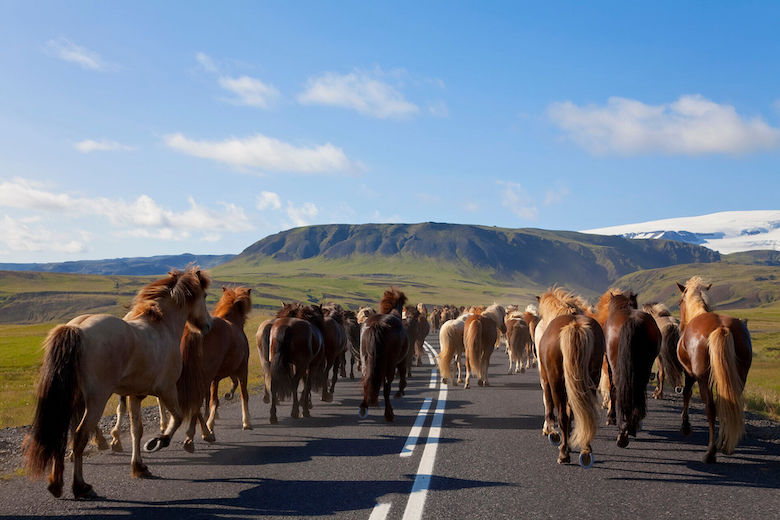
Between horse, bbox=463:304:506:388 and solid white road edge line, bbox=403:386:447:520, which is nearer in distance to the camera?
solid white road edge line, bbox=403:386:447:520

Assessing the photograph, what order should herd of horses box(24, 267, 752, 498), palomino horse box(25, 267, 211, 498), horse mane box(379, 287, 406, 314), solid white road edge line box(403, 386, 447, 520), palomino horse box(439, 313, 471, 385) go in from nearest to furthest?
solid white road edge line box(403, 386, 447, 520), palomino horse box(25, 267, 211, 498), herd of horses box(24, 267, 752, 498), horse mane box(379, 287, 406, 314), palomino horse box(439, 313, 471, 385)

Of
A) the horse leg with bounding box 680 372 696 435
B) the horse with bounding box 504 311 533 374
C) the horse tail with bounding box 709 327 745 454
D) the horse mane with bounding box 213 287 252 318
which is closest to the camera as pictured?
the horse tail with bounding box 709 327 745 454

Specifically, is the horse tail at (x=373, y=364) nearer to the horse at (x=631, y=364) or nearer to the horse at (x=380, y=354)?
the horse at (x=380, y=354)

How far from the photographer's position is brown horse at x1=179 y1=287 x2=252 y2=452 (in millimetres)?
8953

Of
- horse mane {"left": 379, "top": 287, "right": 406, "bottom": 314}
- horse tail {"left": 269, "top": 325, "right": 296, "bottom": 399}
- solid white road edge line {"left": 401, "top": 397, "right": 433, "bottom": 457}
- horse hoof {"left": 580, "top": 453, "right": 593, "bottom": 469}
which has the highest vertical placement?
horse mane {"left": 379, "top": 287, "right": 406, "bottom": 314}

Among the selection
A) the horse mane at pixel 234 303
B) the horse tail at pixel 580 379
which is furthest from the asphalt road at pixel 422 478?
the horse mane at pixel 234 303

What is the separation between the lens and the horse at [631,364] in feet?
28.5

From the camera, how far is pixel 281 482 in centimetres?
702

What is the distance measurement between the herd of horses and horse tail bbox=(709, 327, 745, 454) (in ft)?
0.05

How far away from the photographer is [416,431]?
10.2 m

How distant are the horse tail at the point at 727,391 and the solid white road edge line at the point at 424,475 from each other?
3974mm

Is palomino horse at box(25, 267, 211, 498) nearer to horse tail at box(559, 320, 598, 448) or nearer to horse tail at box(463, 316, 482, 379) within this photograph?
horse tail at box(559, 320, 598, 448)

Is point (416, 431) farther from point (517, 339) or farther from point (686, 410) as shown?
point (517, 339)

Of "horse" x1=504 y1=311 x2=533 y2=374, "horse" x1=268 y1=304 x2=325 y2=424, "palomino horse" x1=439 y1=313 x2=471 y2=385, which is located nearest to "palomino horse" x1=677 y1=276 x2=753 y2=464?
"horse" x1=268 y1=304 x2=325 y2=424
